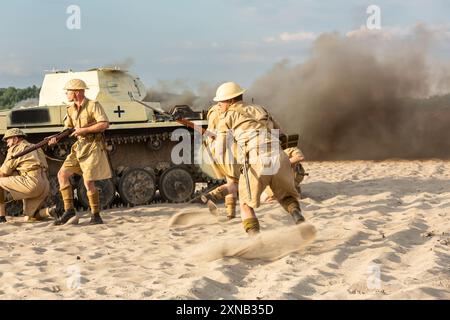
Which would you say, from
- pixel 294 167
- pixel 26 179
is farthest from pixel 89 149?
pixel 294 167

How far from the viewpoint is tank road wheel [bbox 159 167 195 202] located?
1307 centimetres

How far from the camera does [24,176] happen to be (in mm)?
10445

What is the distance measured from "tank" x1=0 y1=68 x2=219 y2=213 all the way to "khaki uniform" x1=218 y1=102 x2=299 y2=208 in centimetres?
510

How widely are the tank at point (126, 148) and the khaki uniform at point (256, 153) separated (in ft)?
16.7

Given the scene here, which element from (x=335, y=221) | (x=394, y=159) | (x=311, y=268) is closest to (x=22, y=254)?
(x=311, y=268)

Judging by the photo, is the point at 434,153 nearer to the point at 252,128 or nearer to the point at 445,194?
the point at 445,194

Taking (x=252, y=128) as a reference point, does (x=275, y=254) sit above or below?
below

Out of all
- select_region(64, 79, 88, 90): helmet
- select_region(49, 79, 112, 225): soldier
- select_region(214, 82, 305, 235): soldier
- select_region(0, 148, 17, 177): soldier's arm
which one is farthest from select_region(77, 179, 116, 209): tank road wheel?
select_region(214, 82, 305, 235): soldier

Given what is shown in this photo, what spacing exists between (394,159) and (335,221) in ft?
41.3

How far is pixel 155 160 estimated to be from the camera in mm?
13352

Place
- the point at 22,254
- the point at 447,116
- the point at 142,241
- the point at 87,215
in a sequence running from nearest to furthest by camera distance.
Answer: the point at 22,254 < the point at 142,241 < the point at 87,215 < the point at 447,116

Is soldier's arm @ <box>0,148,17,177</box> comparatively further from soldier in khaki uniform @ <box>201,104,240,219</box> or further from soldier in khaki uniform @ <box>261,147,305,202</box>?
soldier in khaki uniform @ <box>261,147,305,202</box>

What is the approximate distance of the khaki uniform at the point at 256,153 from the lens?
7.59 meters

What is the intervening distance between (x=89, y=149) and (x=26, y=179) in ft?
→ 3.74
